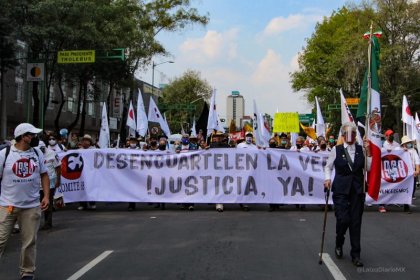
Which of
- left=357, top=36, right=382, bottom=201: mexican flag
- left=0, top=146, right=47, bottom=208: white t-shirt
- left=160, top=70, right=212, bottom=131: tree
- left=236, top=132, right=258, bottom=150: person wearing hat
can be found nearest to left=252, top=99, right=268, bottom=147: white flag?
left=236, top=132, right=258, bottom=150: person wearing hat

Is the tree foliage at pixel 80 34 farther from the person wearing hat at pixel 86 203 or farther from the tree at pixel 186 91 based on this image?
the tree at pixel 186 91

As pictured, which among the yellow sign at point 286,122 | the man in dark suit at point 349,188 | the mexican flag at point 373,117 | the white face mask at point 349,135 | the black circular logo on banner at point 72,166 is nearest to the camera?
the man in dark suit at point 349,188

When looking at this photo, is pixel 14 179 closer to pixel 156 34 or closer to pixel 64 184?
pixel 64 184

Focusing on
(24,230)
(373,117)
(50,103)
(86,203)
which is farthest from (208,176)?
(50,103)

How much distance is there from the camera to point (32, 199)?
19.1 feet

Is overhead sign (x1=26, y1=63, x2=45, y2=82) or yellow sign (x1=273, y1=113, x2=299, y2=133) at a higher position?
overhead sign (x1=26, y1=63, x2=45, y2=82)

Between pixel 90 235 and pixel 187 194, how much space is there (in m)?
3.89

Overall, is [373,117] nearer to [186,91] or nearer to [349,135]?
[349,135]

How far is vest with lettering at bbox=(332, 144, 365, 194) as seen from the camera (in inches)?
269

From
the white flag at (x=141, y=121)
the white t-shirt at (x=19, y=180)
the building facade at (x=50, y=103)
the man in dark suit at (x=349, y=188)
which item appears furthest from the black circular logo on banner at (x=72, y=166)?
the building facade at (x=50, y=103)

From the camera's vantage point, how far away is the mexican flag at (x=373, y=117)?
24.3ft

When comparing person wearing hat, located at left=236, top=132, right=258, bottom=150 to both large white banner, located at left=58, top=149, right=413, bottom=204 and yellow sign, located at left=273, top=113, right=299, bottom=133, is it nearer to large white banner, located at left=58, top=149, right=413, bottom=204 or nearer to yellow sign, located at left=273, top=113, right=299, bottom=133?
large white banner, located at left=58, top=149, right=413, bottom=204

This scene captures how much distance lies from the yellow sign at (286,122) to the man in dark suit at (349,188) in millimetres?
12734

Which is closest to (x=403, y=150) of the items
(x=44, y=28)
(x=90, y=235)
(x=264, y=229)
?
(x=264, y=229)
